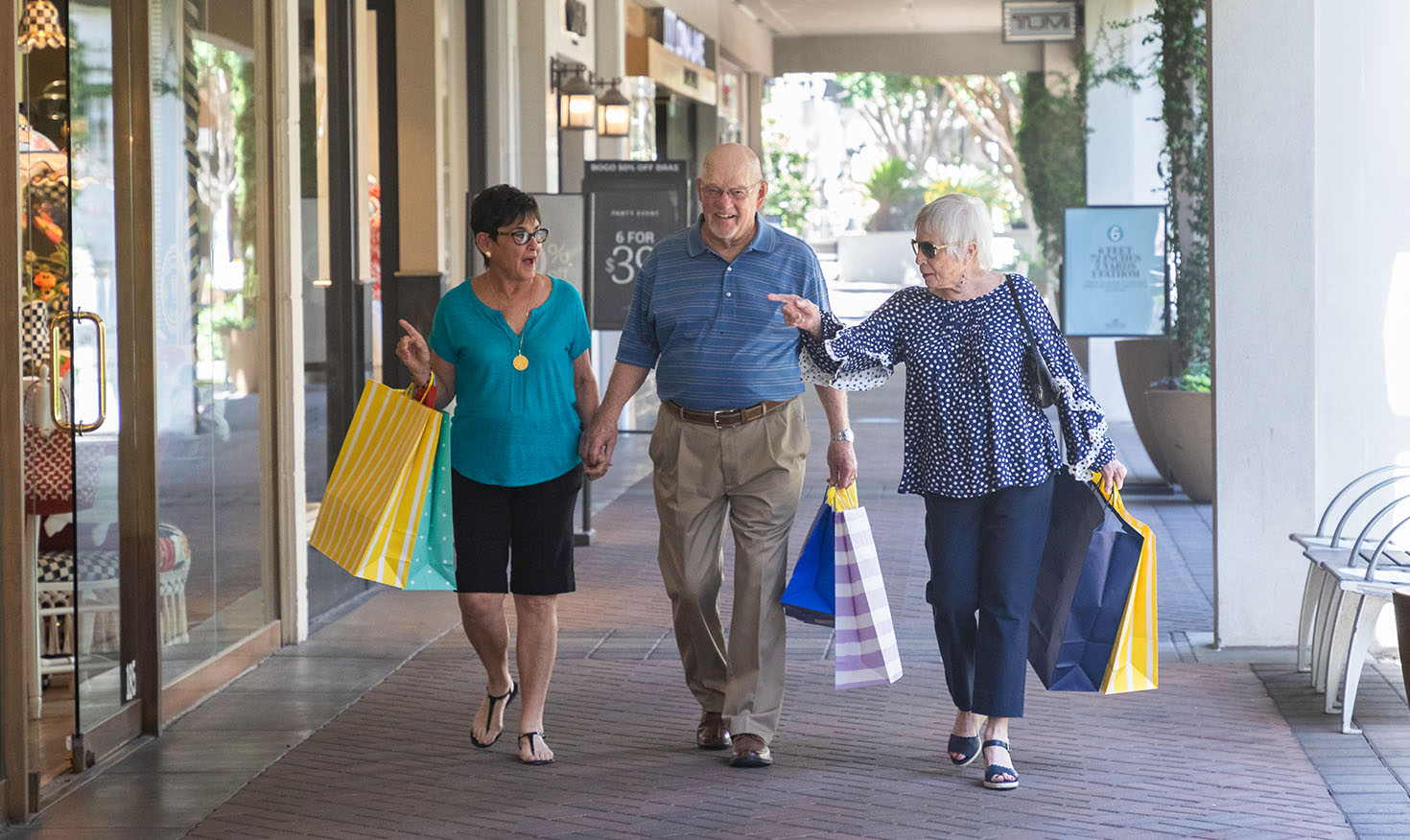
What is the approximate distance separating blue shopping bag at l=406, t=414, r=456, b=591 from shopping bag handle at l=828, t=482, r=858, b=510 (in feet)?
3.67

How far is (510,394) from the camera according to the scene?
4.90 m

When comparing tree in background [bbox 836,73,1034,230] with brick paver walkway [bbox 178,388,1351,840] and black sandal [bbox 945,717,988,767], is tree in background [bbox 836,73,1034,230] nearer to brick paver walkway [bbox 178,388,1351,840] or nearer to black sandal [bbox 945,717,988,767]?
brick paver walkway [bbox 178,388,1351,840]

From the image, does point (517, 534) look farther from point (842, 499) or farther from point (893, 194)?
point (893, 194)

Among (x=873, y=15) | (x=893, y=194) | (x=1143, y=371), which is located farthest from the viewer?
(x=893, y=194)

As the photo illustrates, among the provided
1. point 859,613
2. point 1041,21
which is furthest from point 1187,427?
point 1041,21

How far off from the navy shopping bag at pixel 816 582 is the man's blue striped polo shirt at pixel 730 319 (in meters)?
0.42

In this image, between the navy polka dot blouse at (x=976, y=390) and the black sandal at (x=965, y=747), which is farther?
the black sandal at (x=965, y=747)

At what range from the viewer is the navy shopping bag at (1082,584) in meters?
4.86

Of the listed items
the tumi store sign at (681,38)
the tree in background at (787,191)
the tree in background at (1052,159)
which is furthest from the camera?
the tree in background at (787,191)

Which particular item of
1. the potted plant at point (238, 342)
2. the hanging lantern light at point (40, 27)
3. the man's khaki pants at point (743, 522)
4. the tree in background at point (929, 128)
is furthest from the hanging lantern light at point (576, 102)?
the tree in background at point (929, 128)

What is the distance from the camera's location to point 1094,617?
16.1 ft

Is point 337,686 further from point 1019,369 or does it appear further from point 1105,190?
point 1105,190

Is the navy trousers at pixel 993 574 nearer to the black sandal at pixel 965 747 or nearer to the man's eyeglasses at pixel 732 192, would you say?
the black sandal at pixel 965 747

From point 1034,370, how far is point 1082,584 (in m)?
0.64
